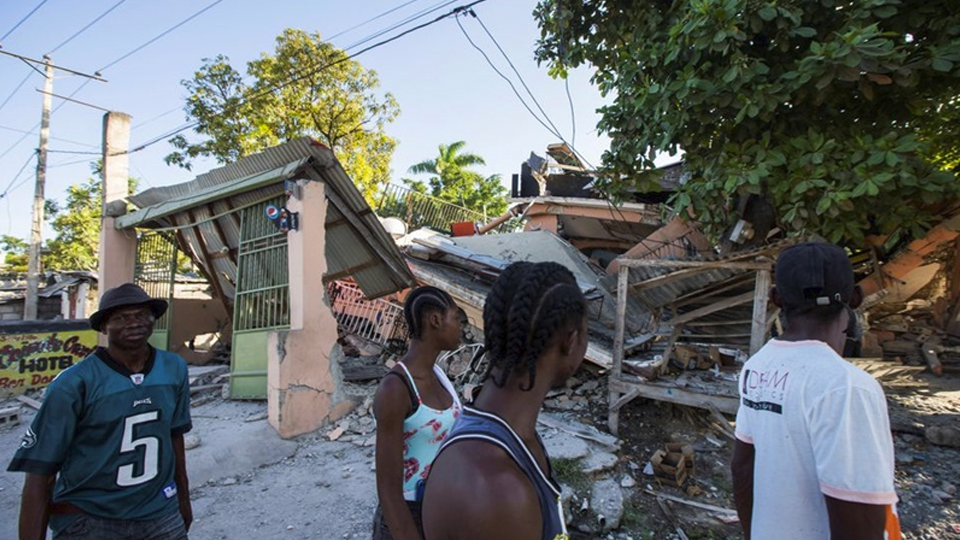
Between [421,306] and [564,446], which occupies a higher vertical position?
[421,306]

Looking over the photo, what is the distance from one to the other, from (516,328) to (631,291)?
5.47m

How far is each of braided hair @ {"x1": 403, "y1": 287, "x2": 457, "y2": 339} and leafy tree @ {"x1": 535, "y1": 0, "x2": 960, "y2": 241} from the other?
3555mm

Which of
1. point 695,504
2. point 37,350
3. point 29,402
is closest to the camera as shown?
point 695,504

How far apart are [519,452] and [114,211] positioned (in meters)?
9.56

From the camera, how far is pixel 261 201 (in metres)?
6.51

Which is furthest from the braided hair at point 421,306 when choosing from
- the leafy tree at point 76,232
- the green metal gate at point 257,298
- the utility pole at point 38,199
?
the leafy tree at point 76,232

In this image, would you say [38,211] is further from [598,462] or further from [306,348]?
[598,462]

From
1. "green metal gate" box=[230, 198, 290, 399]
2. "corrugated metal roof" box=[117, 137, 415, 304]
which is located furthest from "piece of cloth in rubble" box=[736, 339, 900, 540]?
"green metal gate" box=[230, 198, 290, 399]

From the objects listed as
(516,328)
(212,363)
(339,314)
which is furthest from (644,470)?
(212,363)

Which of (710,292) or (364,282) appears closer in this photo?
(710,292)

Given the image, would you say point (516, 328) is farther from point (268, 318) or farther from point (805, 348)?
point (268, 318)

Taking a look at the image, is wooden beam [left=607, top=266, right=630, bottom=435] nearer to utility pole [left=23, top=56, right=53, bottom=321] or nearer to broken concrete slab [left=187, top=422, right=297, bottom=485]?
broken concrete slab [left=187, top=422, right=297, bottom=485]

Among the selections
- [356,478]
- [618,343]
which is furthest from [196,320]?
[618,343]

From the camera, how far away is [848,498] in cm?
142
